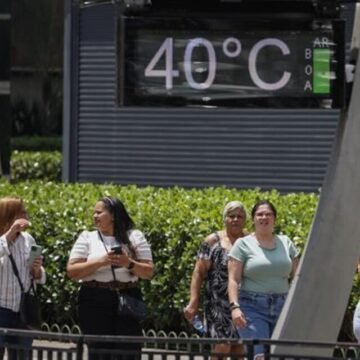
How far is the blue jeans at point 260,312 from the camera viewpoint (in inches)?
405

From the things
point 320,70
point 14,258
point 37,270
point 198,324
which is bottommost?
point 198,324

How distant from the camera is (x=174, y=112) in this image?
20.4 m

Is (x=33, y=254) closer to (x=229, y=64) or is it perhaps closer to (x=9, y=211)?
(x=9, y=211)

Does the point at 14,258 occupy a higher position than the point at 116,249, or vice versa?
the point at 116,249

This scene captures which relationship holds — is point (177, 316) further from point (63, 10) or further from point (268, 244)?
point (63, 10)

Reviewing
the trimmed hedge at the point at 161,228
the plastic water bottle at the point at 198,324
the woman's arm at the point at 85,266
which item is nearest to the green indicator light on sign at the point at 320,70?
the woman's arm at the point at 85,266

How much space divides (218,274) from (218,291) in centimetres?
13

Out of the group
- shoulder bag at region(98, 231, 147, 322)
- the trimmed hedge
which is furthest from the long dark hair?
the trimmed hedge

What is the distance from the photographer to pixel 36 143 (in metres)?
22.2

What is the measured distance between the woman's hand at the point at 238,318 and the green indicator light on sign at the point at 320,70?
316 cm

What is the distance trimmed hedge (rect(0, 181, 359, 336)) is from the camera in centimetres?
1366

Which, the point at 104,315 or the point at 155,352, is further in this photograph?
the point at 104,315

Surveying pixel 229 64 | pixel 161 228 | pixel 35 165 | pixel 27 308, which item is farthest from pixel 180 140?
pixel 229 64

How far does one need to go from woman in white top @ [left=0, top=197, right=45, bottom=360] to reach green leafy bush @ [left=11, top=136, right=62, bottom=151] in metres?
11.1
